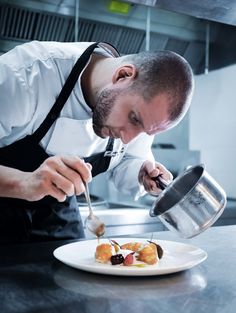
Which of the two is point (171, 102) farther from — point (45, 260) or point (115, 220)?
point (115, 220)

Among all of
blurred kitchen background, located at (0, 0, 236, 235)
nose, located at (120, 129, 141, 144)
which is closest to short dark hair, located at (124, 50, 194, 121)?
nose, located at (120, 129, 141, 144)

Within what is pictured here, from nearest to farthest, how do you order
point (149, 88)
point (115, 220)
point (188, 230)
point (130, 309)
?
point (130, 309)
point (188, 230)
point (149, 88)
point (115, 220)

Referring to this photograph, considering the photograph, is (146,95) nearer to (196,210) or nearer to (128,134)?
(128,134)

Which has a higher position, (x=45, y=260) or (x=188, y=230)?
(x=188, y=230)

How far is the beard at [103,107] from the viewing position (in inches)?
43.9

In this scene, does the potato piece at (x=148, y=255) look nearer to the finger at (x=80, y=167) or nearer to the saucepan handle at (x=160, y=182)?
the finger at (x=80, y=167)

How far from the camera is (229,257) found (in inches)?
38.7

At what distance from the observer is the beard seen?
1.12 metres

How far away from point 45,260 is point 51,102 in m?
0.45

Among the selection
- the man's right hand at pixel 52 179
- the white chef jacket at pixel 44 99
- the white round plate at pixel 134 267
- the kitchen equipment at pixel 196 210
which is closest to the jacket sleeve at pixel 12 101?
the white chef jacket at pixel 44 99

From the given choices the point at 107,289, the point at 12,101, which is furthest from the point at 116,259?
the point at 12,101

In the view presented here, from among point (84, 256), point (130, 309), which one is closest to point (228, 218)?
point (84, 256)

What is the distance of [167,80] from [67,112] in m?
0.32

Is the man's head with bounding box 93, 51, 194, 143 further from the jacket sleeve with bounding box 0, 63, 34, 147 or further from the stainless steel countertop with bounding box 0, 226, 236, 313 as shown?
the stainless steel countertop with bounding box 0, 226, 236, 313
